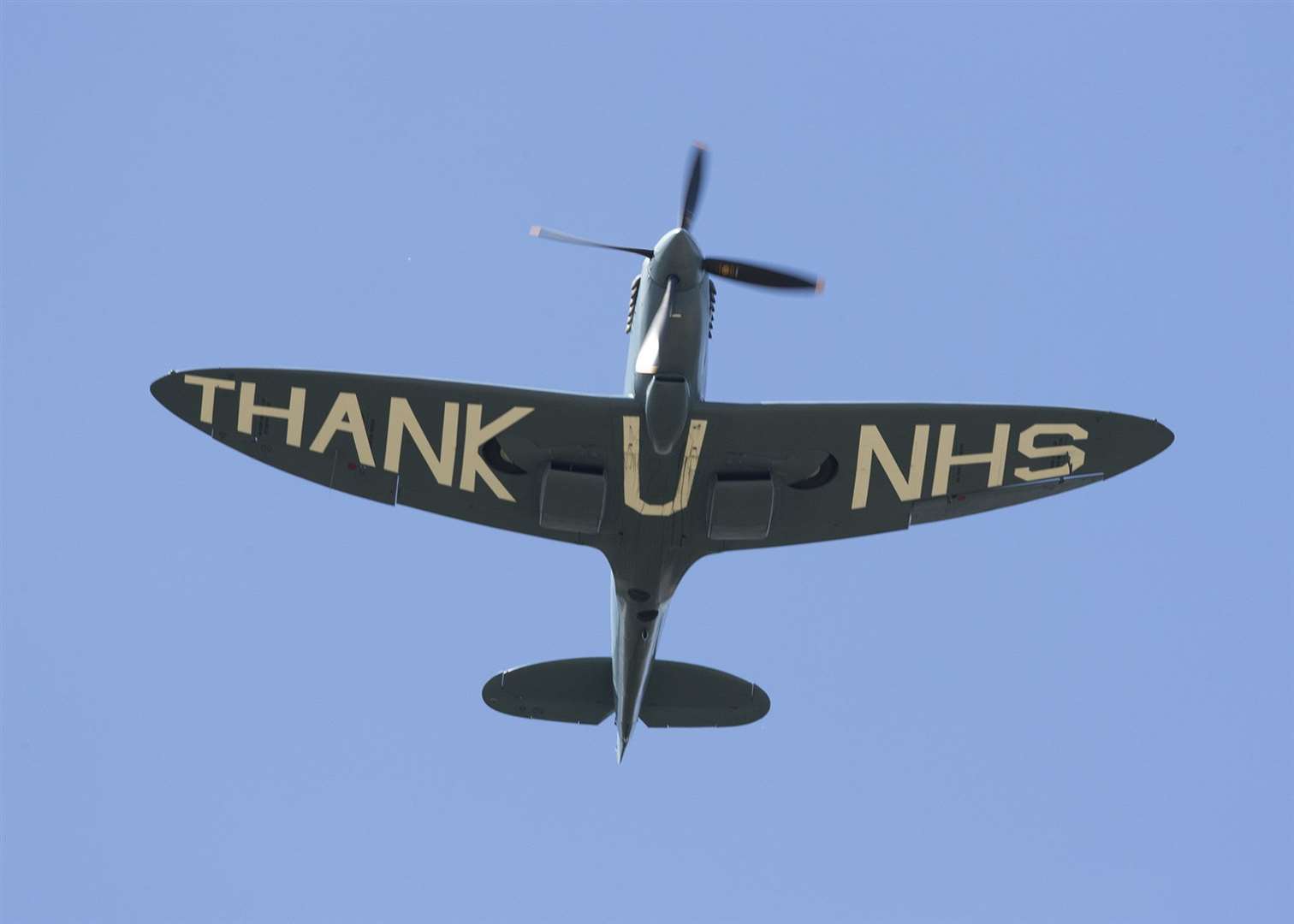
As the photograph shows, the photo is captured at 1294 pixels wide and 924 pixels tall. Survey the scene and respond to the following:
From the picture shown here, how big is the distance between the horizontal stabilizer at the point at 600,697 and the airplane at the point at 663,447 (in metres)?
3.01

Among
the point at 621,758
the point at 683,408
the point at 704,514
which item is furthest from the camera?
the point at 621,758

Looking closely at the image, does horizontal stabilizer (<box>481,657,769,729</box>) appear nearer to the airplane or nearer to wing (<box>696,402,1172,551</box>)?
the airplane

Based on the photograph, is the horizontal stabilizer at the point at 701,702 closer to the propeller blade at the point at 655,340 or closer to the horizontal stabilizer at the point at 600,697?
the horizontal stabilizer at the point at 600,697

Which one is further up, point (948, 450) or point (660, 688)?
point (948, 450)

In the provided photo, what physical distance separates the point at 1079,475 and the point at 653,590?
5.96 m

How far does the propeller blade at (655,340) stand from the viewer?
19.7 meters

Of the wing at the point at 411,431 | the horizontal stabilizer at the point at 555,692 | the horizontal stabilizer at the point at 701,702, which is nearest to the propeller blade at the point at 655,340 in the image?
the wing at the point at 411,431

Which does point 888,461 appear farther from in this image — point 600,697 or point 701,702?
point 600,697

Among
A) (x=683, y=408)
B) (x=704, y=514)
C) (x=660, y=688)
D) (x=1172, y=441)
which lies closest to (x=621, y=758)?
(x=660, y=688)

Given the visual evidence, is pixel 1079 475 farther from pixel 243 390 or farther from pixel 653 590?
pixel 243 390

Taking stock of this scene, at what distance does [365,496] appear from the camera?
21.6 metres

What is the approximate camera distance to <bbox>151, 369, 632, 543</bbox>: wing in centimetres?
2055

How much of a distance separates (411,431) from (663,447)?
3.45 metres

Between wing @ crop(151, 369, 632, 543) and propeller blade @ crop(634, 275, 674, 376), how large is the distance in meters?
0.63
